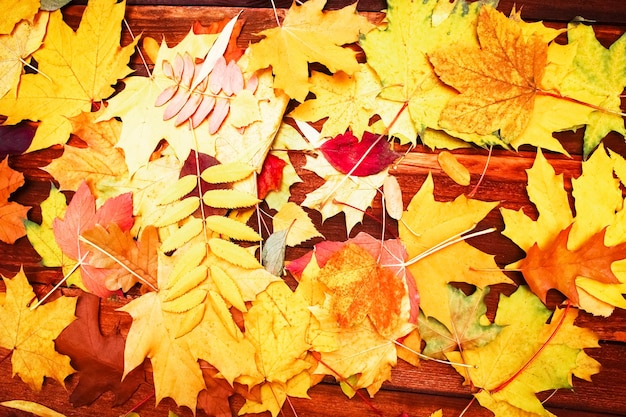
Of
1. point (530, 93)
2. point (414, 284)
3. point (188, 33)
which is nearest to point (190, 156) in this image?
point (188, 33)

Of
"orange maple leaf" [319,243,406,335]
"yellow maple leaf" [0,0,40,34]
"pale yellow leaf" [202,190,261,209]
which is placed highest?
"yellow maple leaf" [0,0,40,34]

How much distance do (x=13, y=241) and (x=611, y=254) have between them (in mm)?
1157

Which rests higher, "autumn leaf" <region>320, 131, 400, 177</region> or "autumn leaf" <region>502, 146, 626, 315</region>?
"autumn leaf" <region>320, 131, 400, 177</region>

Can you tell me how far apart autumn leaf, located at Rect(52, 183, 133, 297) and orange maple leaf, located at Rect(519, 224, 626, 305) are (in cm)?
77

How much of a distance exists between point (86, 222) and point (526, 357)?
88 cm

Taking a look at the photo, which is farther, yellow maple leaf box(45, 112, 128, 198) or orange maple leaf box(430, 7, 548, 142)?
yellow maple leaf box(45, 112, 128, 198)

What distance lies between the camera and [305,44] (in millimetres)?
948

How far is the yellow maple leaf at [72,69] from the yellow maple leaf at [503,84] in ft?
2.05

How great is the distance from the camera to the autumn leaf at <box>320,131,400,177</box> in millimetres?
986

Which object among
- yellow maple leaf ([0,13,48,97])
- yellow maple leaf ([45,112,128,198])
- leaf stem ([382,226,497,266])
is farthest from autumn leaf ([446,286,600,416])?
Result: yellow maple leaf ([0,13,48,97])

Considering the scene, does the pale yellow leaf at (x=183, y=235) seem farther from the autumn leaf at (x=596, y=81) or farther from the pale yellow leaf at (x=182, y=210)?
the autumn leaf at (x=596, y=81)

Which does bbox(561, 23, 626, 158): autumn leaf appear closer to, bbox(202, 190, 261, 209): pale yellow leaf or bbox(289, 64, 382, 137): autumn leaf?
bbox(289, 64, 382, 137): autumn leaf

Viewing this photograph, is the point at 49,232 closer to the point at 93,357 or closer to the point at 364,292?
the point at 93,357

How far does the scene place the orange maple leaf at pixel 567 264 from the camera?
897 mm
